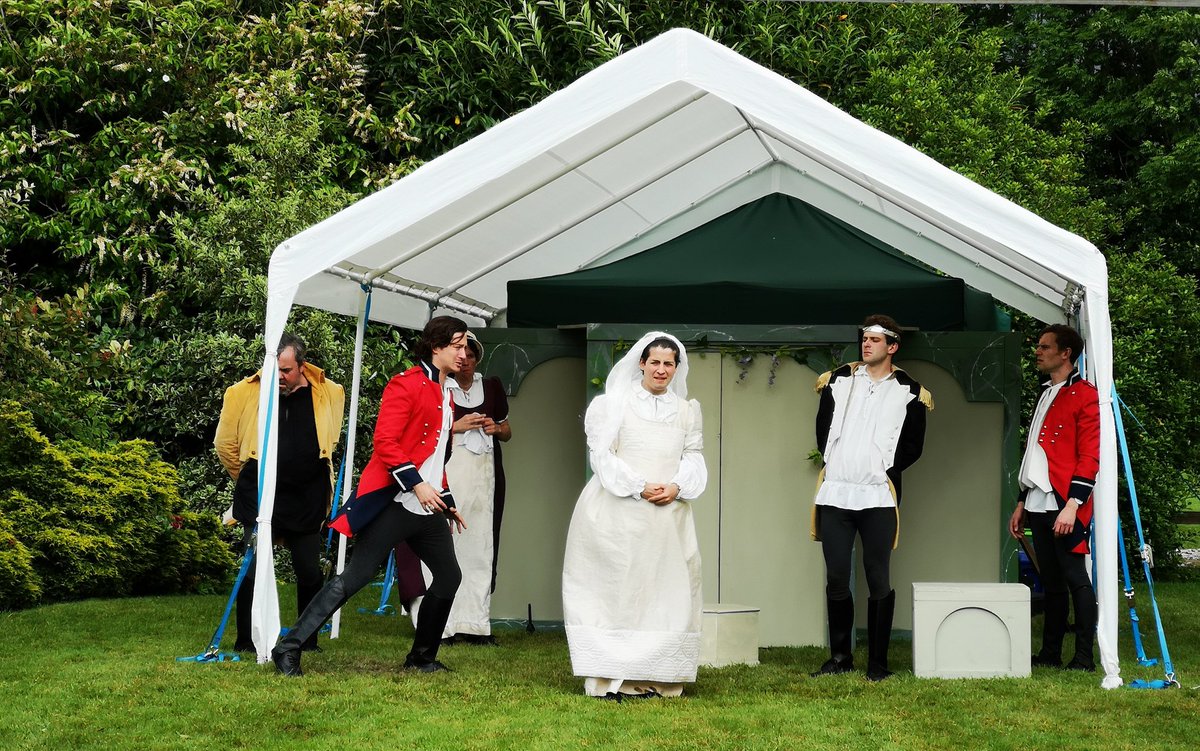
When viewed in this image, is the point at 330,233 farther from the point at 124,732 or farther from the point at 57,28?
the point at 57,28

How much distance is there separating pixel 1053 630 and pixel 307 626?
352 centimetres

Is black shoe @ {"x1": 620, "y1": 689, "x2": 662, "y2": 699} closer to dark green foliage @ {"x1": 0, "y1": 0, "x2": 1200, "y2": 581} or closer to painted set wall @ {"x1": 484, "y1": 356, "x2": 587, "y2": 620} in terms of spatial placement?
painted set wall @ {"x1": 484, "y1": 356, "x2": 587, "y2": 620}

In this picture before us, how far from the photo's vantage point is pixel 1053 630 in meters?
6.66

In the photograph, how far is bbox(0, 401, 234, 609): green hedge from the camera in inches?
353

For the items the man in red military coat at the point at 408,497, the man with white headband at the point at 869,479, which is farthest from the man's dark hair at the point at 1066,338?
the man in red military coat at the point at 408,497

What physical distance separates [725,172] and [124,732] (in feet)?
16.9

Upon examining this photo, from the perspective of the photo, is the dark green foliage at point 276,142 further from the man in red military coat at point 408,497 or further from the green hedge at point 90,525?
the man in red military coat at point 408,497

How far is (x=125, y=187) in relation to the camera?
40.8ft

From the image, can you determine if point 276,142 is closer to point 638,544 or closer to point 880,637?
point 638,544

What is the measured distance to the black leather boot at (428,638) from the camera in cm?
617

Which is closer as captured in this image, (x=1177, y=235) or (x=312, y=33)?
(x=312, y=33)

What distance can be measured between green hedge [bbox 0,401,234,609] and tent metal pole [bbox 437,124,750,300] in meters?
2.73

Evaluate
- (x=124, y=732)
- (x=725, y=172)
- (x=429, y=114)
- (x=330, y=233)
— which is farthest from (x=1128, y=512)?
(x=124, y=732)

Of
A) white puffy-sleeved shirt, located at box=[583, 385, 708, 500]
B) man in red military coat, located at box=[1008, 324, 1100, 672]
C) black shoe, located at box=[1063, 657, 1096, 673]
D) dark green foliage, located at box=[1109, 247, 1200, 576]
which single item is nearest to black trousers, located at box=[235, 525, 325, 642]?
white puffy-sleeved shirt, located at box=[583, 385, 708, 500]
